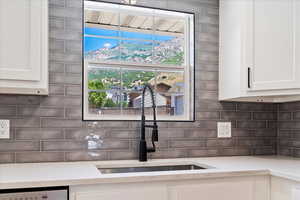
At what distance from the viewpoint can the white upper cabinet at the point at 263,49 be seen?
209cm

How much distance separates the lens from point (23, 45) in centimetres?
177

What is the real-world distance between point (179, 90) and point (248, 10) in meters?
0.83

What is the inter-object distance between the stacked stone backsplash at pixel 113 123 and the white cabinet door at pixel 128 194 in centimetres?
61

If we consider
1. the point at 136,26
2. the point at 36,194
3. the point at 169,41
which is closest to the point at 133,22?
the point at 136,26

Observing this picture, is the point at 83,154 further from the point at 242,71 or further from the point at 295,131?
the point at 295,131

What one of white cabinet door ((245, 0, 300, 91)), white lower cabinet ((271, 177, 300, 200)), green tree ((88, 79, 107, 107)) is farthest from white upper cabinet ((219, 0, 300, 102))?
green tree ((88, 79, 107, 107))

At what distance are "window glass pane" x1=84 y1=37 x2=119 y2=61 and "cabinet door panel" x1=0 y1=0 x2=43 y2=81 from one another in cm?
56

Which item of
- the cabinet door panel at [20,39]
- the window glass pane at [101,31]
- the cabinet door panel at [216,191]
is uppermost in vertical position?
the window glass pane at [101,31]

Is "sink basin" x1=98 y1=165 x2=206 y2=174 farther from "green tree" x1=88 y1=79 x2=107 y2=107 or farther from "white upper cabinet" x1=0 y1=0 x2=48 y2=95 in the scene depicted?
"white upper cabinet" x1=0 y1=0 x2=48 y2=95

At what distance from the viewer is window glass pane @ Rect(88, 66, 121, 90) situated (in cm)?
233

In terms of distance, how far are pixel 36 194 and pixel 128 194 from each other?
48 centimetres

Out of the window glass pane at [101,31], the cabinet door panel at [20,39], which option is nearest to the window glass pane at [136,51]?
the window glass pane at [101,31]

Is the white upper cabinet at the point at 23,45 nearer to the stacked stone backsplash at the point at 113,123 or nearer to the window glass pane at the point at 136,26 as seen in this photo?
the stacked stone backsplash at the point at 113,123

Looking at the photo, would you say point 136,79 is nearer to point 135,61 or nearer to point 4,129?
point 135,61
